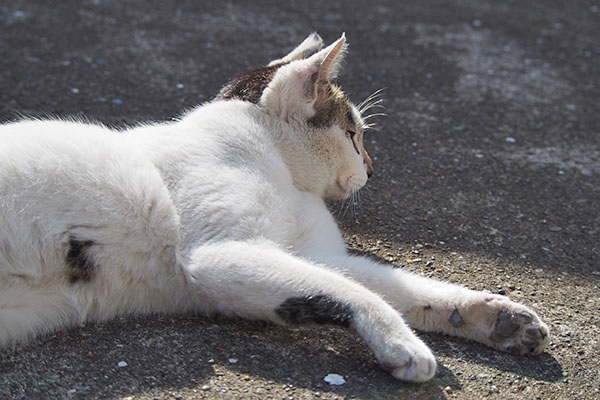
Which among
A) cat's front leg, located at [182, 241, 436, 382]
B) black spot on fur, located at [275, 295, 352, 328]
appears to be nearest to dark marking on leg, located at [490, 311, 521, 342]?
cat's front leg, located at [182, 241, 436, 382]

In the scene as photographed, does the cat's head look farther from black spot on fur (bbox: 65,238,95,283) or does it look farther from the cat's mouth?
black spot on fur (bbox: 65,238,95,283)

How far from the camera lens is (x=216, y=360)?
2.41 metres

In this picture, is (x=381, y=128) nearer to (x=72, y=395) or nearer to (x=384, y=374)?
(x=384, y=374)

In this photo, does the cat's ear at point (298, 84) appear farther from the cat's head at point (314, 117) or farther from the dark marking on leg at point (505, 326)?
the dark marking on leg at point (505, 326)

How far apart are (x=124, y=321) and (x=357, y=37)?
179 inches

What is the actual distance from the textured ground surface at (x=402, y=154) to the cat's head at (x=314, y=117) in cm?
45

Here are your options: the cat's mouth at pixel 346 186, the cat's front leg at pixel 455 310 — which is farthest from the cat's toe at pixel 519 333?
the cat's mouth at pixel 346 186

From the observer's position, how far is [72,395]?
220cm

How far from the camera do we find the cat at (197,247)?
241 centimetres

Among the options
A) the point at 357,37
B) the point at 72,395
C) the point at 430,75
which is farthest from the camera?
the point at 357,37

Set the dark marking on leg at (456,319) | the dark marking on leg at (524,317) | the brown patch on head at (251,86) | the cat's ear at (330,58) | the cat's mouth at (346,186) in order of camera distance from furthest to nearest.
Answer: the cat's mouth at (346,186), the brown patch on head at (251,86), the cat's ear at (330,58), the dark marking on leg at (456,319), the dark marking on leg at (524,317)

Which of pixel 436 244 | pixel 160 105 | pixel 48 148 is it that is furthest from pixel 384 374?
pixel 160 105

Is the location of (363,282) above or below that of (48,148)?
below

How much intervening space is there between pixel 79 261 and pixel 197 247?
44cm
